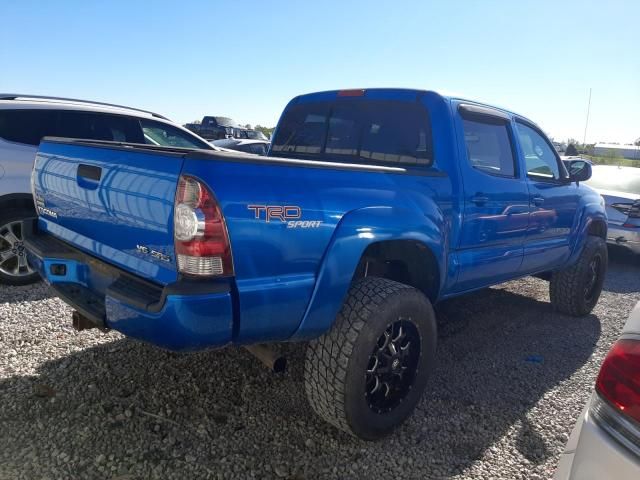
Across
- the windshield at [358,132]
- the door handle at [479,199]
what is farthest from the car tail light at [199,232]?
the door handle at [479,199]

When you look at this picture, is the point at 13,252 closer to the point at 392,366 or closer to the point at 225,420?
the point at 225,420

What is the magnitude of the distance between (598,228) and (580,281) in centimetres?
72

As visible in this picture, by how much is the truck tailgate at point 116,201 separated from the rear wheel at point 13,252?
6.72 feet

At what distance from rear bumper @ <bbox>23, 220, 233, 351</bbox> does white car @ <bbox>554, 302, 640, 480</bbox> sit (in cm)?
133

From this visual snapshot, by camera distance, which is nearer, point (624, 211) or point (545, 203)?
point (545, 203)

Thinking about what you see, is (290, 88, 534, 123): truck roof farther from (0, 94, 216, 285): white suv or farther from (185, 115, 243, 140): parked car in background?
(185, 115, 243, 140): parked car in background

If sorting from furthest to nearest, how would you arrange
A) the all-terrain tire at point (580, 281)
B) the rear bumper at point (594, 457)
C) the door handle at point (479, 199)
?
the all-terrain tire at point (580, 281) → the door handle at point (479, 199) → the rear bumper at point (594, 457)

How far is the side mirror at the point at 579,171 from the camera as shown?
4.56m

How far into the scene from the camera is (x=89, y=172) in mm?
2449

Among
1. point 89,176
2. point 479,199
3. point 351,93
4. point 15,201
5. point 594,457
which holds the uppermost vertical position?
point 351,93

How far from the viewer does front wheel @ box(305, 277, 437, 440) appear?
7.99 ft

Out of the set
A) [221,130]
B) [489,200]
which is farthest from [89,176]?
[221,130]

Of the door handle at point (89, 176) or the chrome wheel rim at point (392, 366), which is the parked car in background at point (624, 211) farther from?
the door handle at point (89, 176)

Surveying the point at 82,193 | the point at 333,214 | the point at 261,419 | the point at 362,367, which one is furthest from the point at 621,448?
the point at 82,193
